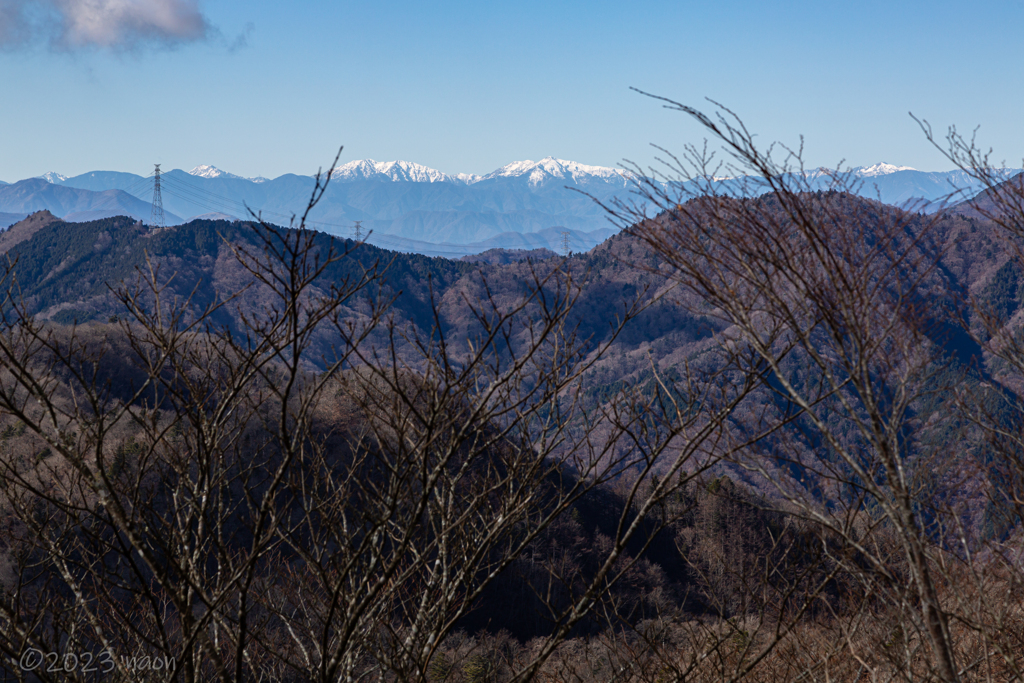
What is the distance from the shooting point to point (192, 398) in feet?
17.2

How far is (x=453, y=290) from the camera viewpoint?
195 meters

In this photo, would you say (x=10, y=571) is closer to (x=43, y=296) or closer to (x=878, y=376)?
(x=878, y=376)

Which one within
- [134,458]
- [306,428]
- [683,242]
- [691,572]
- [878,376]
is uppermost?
[683,242]

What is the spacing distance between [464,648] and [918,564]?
25.8 m

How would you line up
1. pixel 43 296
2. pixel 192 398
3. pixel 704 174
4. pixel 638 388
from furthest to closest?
pixel 43 296, pixel 638 388, pixel 192 398, pixel 704 174

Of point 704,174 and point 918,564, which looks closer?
point 918,564

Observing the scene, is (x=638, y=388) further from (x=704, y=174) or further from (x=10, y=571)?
(x=10, y=571)

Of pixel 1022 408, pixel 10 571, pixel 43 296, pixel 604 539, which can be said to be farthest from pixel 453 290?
pixel 1022 408

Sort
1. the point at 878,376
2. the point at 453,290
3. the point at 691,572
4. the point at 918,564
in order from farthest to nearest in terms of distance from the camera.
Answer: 1. the point at 453,290
2. the point at 691,572
3. the point at 878,376
4. the point at 918,564

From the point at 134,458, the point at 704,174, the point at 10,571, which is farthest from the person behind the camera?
the point at 134,458

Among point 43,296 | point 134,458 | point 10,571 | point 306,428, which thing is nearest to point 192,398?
Answer: point 306,428

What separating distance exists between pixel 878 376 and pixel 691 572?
46917 mm

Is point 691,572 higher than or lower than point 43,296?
lower

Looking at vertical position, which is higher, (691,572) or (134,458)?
(134,458)
